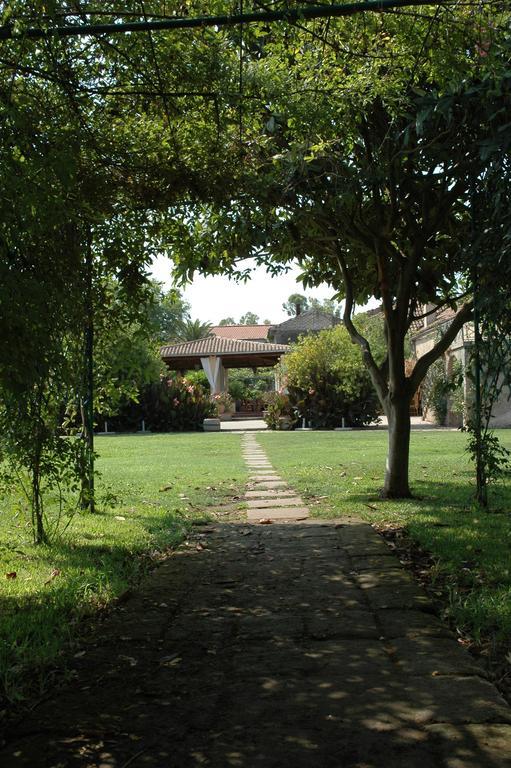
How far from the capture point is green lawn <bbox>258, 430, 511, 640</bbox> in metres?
3.97

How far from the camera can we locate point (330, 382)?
23.9m

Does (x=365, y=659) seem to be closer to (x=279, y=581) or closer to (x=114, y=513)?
(x=279, y=581)

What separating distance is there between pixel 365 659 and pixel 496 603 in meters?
1.14

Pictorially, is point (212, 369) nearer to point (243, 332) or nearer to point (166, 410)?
point (166, 410)

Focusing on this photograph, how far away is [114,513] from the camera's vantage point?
729cm

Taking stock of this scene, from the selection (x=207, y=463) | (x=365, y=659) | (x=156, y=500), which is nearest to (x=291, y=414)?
(x=207, y=463)

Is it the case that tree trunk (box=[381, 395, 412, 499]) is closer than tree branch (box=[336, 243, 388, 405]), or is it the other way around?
tree trunk (box=[381, 395, 412, 499])

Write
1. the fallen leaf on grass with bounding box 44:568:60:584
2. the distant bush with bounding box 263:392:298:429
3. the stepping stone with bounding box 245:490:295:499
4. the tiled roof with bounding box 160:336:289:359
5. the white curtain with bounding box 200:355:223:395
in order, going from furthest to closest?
the tiled roof with bounding box 160:336:289:359 < the white curtain with bounding box 200:355:223:395 < the distant bush with bounding box 263:392:298:429 < the stepping stone with bounding box 245:490:295:499 < the fallen leaf on grass with bounding box 44:568:60:584

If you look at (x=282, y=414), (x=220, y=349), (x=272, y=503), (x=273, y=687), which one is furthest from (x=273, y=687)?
(x=220, y=349)

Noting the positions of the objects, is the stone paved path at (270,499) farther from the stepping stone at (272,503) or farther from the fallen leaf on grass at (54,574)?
the fallen leaf on grass at (54,574)

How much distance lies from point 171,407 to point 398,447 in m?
18.3

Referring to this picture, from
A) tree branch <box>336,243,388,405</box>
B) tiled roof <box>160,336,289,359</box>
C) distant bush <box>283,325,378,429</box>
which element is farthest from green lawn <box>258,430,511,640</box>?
tiled roof <box>160,336,289,359</box>

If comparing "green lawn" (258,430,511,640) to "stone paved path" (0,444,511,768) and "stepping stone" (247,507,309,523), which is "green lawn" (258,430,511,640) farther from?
"stone paved path" (0,444,511,768)

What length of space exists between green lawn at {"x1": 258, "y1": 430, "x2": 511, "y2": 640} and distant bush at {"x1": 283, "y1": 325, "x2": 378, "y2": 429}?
7.63 m
